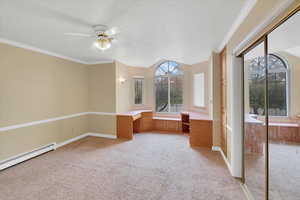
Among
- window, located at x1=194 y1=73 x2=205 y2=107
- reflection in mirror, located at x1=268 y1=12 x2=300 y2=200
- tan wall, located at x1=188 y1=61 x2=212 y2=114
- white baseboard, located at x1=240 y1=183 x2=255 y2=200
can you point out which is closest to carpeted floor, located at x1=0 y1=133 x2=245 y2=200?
white baseboard, located at x1=240 y1=183 x2=255 y2=200

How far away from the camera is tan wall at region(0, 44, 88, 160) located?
269 cm

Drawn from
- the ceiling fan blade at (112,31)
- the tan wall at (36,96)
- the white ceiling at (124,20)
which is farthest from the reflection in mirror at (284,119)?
the tan wall at (36,96)

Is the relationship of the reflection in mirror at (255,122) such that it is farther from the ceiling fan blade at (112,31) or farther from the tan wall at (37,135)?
the tan wall at (37,135)

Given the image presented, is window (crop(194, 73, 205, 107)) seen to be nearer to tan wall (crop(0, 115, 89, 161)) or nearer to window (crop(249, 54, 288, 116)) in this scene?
window (crop(249, 54, 288, 116))

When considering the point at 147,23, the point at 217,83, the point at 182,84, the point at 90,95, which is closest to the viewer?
the point at 147,23

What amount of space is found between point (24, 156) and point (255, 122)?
4312 millimetres

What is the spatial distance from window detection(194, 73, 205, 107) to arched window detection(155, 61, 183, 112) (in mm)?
619

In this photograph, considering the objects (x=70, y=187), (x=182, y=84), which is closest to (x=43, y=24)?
(x=70, y=187)

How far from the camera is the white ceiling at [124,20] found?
176cm

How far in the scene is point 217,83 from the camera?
332cm

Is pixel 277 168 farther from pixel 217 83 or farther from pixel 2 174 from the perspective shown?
pixel 2 174

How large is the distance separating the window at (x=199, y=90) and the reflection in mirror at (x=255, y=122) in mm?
2544

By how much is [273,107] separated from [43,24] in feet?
11.1

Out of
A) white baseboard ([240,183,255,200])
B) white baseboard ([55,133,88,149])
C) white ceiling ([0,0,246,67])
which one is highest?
white ceiling ([0,0,246,67])
